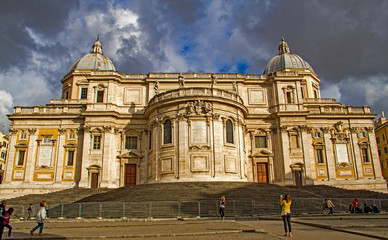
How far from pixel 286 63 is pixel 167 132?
26865mm

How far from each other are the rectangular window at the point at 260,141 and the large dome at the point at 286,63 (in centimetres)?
1658

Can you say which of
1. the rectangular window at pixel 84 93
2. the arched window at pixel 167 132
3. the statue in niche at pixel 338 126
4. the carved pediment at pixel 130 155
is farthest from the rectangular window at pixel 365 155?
the rectangular window at pixel 84 93

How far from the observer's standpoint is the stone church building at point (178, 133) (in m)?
32.7

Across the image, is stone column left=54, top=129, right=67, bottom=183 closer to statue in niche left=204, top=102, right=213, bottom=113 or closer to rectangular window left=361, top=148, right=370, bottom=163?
statue in niche left=204, top=102, right=213, bottom=113

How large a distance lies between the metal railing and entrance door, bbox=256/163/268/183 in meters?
15.8

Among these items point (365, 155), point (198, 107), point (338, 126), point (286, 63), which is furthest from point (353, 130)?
point (198, 107)

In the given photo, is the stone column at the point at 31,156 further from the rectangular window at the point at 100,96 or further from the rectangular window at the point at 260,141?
the rectangular window at the point at 260,141

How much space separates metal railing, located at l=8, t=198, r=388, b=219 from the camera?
732 inches

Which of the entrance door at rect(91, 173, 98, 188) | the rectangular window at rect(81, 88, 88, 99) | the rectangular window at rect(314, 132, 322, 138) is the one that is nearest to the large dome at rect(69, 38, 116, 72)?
the rectangular window at rect(81, 88, 88, 99)

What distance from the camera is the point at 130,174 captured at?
3641 cm

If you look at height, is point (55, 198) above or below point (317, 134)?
below

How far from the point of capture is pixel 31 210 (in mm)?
21781

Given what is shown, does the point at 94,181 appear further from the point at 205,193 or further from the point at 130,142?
the point at 205,193

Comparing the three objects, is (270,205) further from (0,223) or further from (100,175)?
(100,175)
